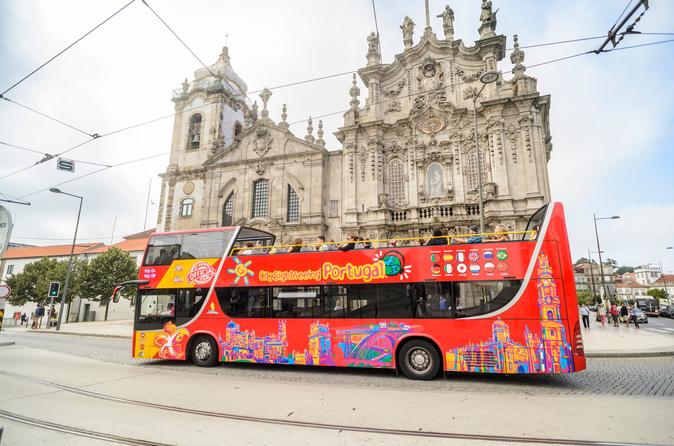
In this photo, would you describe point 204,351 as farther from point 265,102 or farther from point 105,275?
point 105,275

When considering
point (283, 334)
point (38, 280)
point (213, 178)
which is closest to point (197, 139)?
point (213, 178)

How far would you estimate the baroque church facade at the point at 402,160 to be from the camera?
69.2ft

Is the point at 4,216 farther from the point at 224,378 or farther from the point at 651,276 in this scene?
the point at 651,276

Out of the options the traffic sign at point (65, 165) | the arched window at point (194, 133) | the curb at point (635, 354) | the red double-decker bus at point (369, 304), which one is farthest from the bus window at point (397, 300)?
the arched window at point (194, 133)

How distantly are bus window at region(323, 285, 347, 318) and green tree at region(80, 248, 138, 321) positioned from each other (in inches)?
1137

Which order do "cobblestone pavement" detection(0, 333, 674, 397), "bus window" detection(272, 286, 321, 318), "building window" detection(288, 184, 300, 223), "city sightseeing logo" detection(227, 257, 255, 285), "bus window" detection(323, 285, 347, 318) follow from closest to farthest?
1. "cobblestone pavement" detection(0, 333, 674, 397)
2. "bus window" detection(323, 285, 347, 318)
3. "bus window" detection(272, 286, 321, 318)
4. "city sightseeing logo" detection(227, 257, 255, 285)
5. "building window" detection(288, 184, 300, 223)

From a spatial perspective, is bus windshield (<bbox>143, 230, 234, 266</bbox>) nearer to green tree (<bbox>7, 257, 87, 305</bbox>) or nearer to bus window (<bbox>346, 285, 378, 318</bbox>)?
bus window (<bbox>346, 285, 378, 318</bbox>)

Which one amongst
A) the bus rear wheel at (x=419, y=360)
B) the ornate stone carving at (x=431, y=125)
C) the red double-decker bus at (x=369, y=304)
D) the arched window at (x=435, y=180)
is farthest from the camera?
the ornate stone carving at (x=431, y=125)

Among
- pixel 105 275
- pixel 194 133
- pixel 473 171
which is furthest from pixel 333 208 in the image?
pixel 105 275

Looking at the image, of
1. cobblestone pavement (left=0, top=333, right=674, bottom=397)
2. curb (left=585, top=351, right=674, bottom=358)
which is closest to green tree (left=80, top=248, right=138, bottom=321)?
cobblestone pavement (left=0, top=333, right=674, bottom=397)

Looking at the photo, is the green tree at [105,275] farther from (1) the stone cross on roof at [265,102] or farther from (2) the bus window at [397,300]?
(2) the bus window at [397,300]

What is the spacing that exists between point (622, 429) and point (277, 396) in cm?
556

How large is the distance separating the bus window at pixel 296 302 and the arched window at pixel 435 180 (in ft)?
49.7

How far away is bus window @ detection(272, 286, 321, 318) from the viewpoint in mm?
9742
